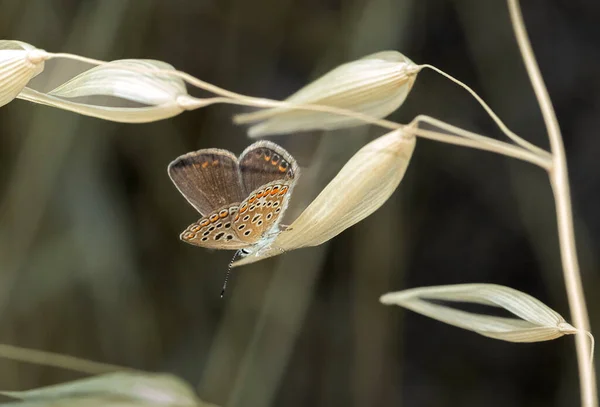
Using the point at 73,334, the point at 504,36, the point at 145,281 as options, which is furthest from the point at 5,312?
the point at 504,36

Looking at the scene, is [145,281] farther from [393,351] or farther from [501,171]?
[501,171]

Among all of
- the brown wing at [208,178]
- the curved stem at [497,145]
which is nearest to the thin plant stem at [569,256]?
the curved stem at [497,145]

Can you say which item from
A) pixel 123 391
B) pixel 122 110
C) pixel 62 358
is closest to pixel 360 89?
pixel 122 110

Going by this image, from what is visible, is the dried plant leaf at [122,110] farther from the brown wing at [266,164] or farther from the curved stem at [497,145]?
the curved stem at [497,145]

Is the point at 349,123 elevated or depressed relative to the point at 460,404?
elevated

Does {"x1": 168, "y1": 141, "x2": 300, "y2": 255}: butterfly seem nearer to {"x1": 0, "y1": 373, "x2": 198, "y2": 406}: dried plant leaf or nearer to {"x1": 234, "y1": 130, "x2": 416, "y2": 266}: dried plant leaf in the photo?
{"x1": 234, "y1": 130, "x2": 416, "y2": 266}: dried plant leaf

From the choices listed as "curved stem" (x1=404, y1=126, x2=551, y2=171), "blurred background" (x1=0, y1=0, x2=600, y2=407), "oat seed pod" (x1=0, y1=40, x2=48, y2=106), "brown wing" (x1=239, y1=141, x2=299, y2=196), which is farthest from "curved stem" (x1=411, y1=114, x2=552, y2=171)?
"blurred background" (x1=0, y1=0, x2=600, y2=407)
